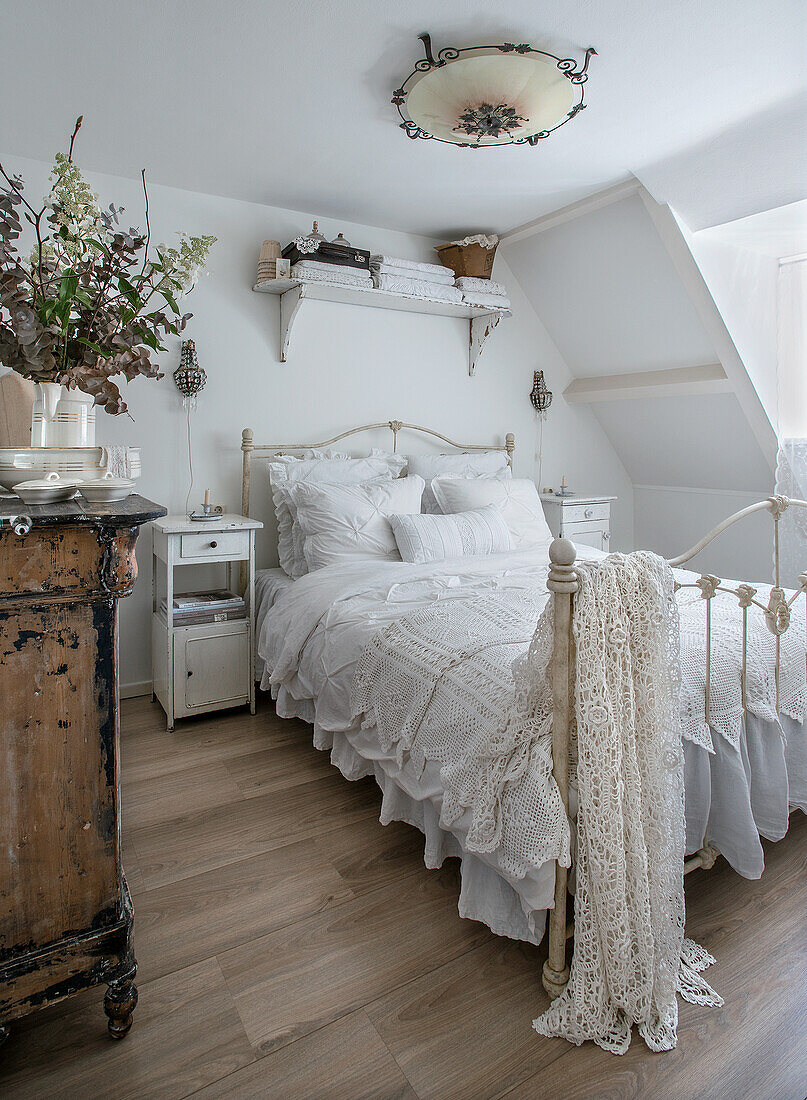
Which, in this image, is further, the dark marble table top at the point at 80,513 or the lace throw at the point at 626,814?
the lace throw at the point at 626,814

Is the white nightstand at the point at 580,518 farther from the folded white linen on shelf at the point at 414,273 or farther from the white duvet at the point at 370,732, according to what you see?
the folded white linen on shelf at the point at 414,273

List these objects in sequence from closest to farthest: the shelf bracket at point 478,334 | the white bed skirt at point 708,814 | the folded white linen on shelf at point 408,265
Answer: the white bed skirt at point 708,814 → the folded white linen on shelf at point 408,265 → the shelf bracket at point 478,334

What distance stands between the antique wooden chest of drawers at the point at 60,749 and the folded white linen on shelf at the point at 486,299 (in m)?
2.71

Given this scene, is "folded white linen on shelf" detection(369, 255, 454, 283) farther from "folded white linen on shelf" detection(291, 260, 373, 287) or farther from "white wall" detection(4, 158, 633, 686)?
"white wall" detection(4, 158, 633, 686)

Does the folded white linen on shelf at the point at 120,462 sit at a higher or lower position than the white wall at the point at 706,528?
higher

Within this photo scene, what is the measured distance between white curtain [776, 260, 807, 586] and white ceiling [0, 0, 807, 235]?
2.32ft

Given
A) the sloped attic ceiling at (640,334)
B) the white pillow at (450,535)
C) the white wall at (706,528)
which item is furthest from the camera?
the white wall at (706,528)

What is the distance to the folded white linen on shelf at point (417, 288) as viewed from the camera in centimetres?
325

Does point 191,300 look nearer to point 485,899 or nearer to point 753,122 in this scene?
point 753,122

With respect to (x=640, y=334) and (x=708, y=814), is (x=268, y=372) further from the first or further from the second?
(x=708, y=814)

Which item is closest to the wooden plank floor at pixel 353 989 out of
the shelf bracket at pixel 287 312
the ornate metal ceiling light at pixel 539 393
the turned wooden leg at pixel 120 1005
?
the turned wooden leg at pixel 120 1005

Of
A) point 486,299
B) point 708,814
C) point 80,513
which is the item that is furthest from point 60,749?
point 486,299

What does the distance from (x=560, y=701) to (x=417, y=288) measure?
8.38ft

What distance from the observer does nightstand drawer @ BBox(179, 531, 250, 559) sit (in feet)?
9.11
